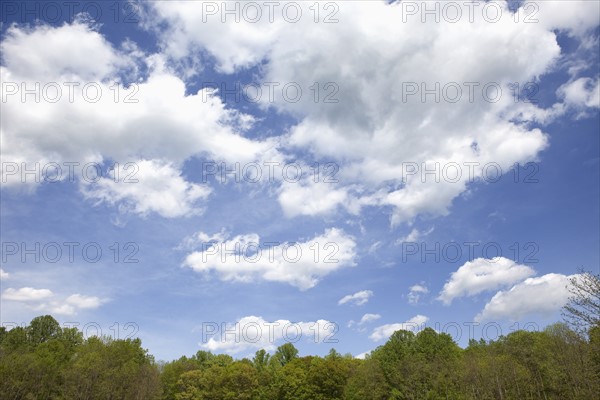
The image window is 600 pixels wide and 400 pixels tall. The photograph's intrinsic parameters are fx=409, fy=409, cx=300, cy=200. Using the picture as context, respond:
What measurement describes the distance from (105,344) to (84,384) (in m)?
17.1

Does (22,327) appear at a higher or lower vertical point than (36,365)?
higher

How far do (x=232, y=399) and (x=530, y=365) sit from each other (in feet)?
227

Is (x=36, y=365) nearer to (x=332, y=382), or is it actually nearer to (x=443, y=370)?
(x=332, y=382)

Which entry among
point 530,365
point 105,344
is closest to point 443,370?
point 530,365

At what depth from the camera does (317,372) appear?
110m

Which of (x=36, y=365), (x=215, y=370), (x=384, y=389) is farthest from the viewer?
(x=215, y=370)

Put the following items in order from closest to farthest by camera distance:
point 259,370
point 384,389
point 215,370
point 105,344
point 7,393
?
point 7,393 → point 384,389 → point 105,344 → point 215,370 → point 259,370

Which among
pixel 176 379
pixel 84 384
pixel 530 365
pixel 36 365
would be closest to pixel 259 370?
pixel 176 379

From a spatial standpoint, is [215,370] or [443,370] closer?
[443,370]

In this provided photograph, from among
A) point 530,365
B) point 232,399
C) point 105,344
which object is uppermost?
point 105,344

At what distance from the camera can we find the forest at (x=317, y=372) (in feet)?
232

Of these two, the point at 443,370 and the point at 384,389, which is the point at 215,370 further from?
→ the point at 443,370

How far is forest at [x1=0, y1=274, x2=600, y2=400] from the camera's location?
70.6 metres

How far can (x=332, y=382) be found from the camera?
107438mm
